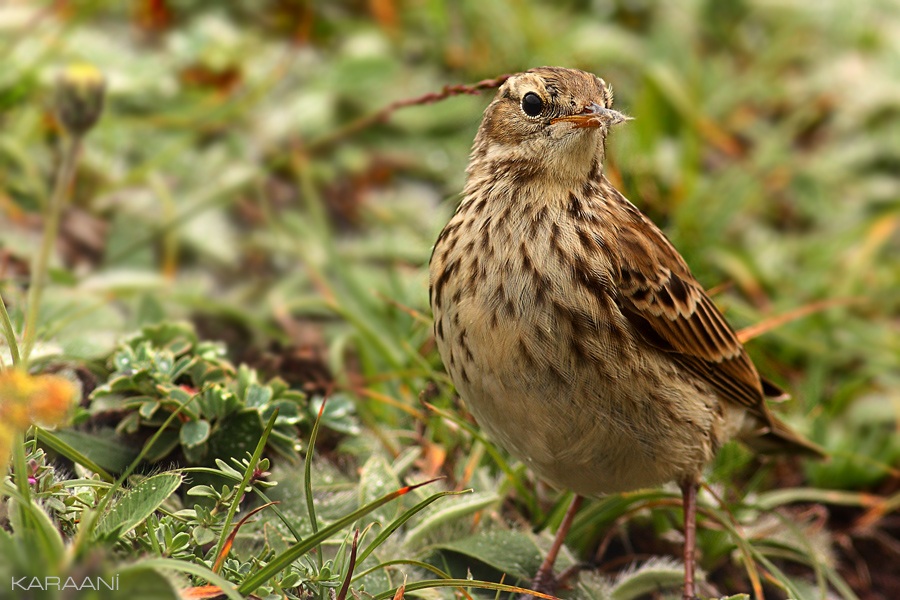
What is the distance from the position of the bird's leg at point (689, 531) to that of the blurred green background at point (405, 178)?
1.43 feet

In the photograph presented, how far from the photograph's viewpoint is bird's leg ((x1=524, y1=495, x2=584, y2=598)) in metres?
3.26

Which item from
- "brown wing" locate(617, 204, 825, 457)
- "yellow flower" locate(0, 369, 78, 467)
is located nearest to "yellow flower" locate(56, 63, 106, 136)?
"yellow flower" locate(0, 369, 78, 467)

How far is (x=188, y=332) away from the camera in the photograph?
346 cm

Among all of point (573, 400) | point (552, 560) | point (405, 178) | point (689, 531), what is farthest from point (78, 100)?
point (405, 178)

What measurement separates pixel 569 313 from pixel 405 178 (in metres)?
3.34

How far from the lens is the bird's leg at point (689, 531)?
3.28 meters

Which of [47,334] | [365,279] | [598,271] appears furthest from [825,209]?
[47,334]

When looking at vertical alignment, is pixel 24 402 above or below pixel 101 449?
above

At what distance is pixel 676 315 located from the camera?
3164mm

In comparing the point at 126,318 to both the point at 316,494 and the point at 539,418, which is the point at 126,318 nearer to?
the point at 316,494

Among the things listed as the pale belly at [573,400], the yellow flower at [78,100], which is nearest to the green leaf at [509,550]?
the pale belly at [573,400]

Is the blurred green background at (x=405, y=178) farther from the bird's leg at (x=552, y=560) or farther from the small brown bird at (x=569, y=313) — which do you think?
the small brown bird at (x=569, y=313)

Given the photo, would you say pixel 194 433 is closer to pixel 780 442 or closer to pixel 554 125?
pixel 554 125

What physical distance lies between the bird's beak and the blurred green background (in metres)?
1.00
